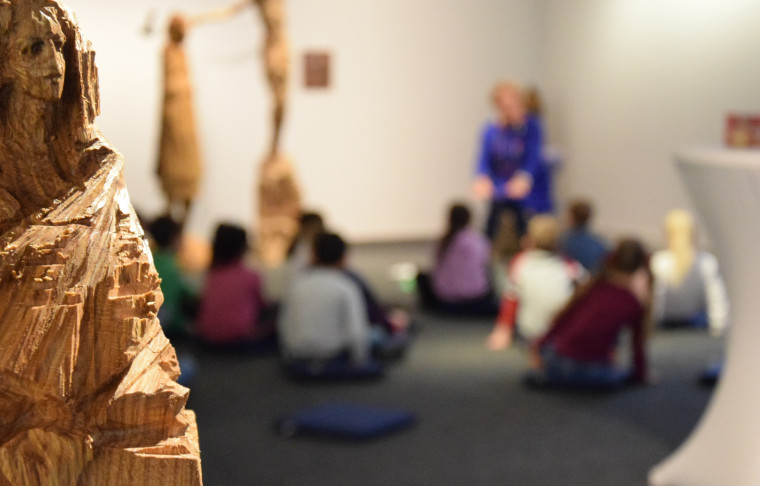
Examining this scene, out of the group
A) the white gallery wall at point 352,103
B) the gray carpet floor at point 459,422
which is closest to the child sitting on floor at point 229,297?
the gray carpet floor at point 459,422

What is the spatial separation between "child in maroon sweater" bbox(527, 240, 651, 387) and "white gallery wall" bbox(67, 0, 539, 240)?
4.14m

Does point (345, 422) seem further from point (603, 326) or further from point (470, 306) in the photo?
point (470, 306)

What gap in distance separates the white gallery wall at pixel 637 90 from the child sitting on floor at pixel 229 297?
2909 mm

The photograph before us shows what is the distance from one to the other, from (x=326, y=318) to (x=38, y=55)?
10.3 feet

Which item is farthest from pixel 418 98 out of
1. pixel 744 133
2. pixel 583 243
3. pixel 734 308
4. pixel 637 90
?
pixel 734 308

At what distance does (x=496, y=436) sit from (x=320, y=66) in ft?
17.1

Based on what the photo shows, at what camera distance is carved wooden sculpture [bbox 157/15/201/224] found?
6703mm

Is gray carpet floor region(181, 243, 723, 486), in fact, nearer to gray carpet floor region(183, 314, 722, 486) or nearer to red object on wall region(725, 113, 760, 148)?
gray carpet floor region(183, 314, 722, 486)

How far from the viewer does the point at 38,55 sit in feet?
4.66

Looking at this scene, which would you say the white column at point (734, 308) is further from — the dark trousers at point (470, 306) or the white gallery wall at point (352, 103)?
the white gallery wall at point (352, 103)

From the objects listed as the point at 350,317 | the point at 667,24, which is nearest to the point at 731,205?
the point at 350,317

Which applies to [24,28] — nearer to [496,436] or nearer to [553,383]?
[496,436]

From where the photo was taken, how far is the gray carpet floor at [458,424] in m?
3.42

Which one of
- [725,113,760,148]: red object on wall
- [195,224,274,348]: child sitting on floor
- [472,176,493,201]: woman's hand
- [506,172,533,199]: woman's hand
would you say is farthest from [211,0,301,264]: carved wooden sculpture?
[725,113,760,148]: red object on wall
